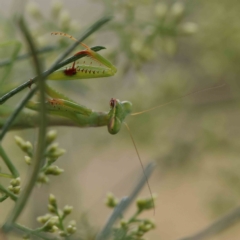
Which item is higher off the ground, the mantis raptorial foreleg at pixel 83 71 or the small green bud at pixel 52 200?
the mantis raptorial foreleg at pixel 83 71

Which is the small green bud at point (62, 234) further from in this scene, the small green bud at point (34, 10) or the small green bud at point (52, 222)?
the small green bud at point (34, 10)

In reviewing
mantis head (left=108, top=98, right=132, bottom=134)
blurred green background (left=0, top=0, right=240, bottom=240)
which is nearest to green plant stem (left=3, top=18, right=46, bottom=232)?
mantis head (left=108, top=98, right=132, bottom=134)

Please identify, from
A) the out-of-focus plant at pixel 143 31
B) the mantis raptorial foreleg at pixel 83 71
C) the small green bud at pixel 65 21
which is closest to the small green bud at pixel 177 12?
the out-of-focus plant at pixel 143 31

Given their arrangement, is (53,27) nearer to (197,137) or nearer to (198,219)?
(197,137)

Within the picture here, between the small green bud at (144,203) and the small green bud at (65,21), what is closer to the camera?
the small green bud at (144,203)

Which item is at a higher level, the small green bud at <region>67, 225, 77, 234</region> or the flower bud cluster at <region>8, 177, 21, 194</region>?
the flower bud cluster at <region>8, 177, 21, 194</region>

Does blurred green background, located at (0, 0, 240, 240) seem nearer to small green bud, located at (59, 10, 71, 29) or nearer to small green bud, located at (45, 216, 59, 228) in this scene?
small green bud, located at (59, 10, 71, 29)

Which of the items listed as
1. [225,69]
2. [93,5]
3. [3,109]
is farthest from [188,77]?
[3,109]

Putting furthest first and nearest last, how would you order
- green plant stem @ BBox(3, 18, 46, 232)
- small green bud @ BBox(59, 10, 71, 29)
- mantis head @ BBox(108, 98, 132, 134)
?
1. small green bud @ BBox(59, 10, 71, 29)
2. mantis head @ BBox(108, 98, 132, 134)
3. green plant stem @ BBox(3, 18, 46, 232)
